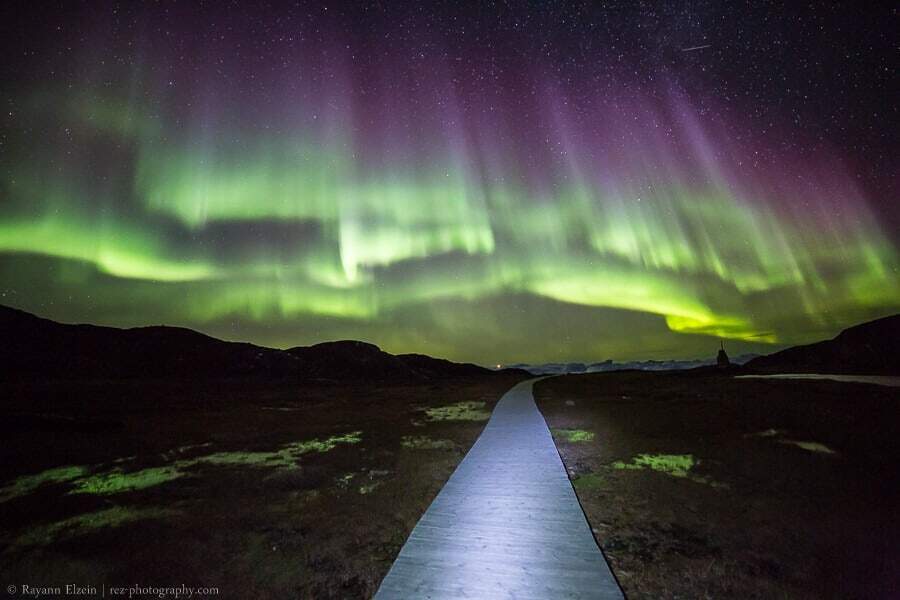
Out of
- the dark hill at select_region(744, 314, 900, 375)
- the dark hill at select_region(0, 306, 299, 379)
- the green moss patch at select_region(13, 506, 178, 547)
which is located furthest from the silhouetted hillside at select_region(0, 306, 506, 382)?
the dark hill at select_region(744, 314, 900, 375)

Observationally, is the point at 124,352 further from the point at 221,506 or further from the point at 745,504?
the point at 745,504

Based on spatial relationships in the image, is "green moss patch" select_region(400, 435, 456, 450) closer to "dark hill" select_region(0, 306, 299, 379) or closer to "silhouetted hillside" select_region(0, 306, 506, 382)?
"silhouetted hillside" select_region(0, 306, 506, 382)

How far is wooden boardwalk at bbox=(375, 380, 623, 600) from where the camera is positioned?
15.0ft

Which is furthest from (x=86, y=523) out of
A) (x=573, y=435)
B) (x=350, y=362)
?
(x=350, y=362)

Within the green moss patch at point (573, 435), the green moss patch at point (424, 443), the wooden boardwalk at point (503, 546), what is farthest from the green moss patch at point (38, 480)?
the green moss patch at point (573, 435)

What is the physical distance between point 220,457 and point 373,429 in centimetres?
662

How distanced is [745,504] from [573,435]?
7.26 meters

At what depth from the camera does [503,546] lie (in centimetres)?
552

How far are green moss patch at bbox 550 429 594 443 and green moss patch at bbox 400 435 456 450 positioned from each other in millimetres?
3913

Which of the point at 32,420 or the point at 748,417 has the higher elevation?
the point at 32,420

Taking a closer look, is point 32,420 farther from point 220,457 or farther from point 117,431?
point 220,457

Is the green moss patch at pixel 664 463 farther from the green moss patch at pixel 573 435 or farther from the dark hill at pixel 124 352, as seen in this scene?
the dark hill at pixel 124 352

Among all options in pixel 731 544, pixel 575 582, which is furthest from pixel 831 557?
pixel 575 582

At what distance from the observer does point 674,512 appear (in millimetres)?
6984
